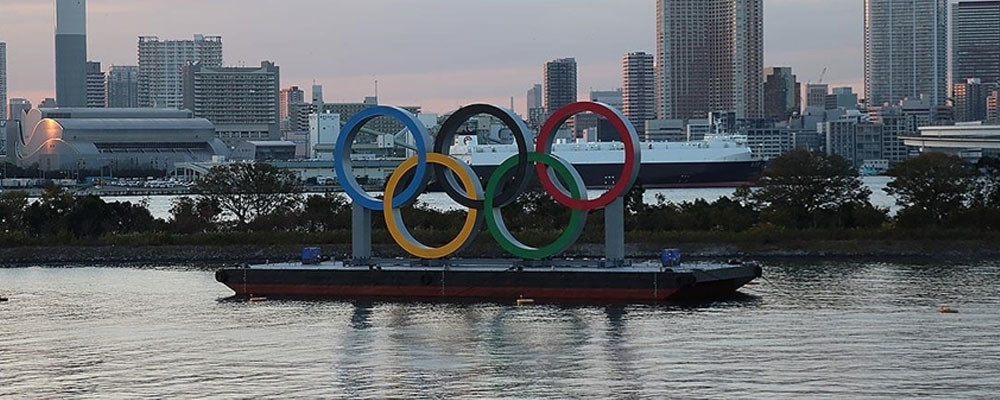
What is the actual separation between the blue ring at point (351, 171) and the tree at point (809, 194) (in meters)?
20.3

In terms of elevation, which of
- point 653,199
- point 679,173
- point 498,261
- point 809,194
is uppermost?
point 679,173

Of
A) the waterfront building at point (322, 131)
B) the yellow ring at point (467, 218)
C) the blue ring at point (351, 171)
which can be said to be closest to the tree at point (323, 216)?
the blue ring at point (351, 171)

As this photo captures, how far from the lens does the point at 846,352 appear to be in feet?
99.4

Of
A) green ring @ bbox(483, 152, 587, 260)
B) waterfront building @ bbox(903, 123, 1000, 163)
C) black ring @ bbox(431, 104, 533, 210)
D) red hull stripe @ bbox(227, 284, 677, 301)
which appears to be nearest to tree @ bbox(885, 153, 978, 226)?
green ring @ bbox(483, 152, 587, 260)

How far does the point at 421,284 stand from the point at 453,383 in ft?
45.6

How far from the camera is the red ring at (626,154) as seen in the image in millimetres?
39906

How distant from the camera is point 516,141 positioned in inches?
1647

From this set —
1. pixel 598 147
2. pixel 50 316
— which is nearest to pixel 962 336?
pixel 50 316

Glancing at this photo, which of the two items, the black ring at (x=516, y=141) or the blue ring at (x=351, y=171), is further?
the blue ring at (x=351, y=171)

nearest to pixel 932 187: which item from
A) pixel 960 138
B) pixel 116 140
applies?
pixel 960 138

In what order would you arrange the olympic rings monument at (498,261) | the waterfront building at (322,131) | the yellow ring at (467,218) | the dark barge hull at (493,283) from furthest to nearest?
the waterfront building at (322,131) → the yellow ring at (467,218) → the olympic rings monument at (498,261) → the dark barge hull at (493,283)

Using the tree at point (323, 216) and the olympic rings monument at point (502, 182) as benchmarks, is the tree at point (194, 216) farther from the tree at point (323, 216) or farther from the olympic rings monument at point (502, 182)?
the olympic rings monument at point (502, 182)

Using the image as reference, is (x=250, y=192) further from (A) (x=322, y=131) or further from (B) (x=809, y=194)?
(A) (x=322, y=131)

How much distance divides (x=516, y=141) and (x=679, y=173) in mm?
Answer: 93410
